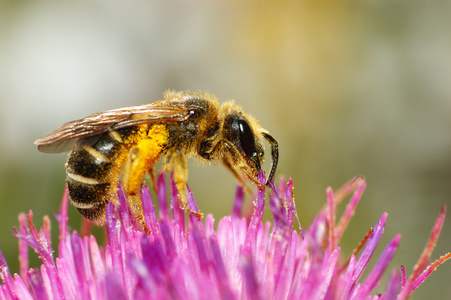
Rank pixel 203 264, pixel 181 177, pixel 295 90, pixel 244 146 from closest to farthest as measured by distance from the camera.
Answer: pixel 203 264 < pixel 181 177 < pixel 244 146 < pixel 295 90

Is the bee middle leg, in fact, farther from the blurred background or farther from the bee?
the blurred background

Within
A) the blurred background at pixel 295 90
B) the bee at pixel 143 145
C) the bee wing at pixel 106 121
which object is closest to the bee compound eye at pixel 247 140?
the bee at pixel 143 145

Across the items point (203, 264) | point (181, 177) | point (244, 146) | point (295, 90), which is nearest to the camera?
point (203, 264)

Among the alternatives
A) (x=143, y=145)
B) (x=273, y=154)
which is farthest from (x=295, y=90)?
(x=143, y=145)

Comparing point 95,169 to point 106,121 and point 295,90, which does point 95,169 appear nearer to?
point 106,121

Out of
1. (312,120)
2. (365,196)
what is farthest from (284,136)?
(365,196)

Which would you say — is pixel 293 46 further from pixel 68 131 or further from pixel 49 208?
pixel 68 131

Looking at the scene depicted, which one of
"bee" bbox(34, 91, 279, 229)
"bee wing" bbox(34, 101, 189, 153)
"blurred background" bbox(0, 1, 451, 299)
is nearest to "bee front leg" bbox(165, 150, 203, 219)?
"bee" bbox(34, 91, 279, 229)
